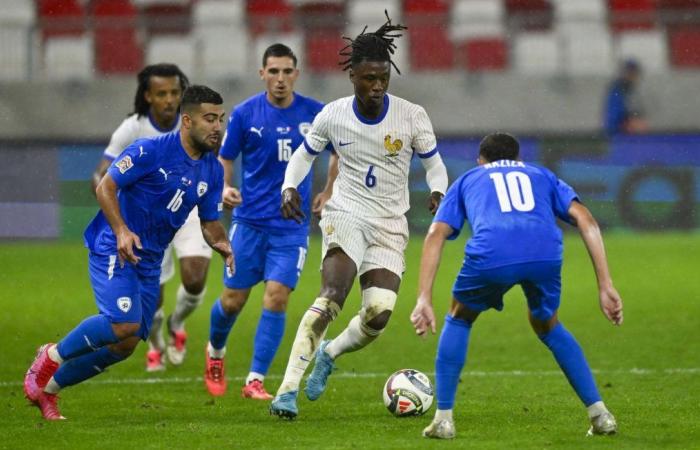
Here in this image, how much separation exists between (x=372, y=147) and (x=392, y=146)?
13 cm

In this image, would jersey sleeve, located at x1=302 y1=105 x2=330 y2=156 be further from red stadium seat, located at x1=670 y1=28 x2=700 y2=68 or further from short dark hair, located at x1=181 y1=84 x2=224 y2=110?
red stadium seat, located at x1=670 y1=28 x2=700 y2=68

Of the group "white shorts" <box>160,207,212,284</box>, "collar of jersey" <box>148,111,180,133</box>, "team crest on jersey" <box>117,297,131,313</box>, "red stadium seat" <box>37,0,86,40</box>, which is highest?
"collar of jersey" <box>148,111,180,133</box>

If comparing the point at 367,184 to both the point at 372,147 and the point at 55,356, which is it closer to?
the point at 372,147

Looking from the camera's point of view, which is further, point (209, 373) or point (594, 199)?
point (594, 199)

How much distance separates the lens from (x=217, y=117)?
8.34 metres

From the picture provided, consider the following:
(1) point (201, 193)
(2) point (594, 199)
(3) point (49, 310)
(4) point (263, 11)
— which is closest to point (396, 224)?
(1) point (201, 193)

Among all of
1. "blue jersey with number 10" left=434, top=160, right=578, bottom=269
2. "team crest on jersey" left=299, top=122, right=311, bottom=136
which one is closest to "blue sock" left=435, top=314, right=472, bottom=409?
"blue jersey with number 10" left=434, top=160, right=578, bottom=269

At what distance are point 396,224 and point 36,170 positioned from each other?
1209cm

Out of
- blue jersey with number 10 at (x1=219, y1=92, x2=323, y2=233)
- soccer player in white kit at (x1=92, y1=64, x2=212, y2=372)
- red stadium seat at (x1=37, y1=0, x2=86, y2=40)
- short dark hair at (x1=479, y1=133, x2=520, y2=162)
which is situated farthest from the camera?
red stadium seat at (x1=37, y1=0, x2=86, y2=40)

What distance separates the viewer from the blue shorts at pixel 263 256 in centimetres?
979

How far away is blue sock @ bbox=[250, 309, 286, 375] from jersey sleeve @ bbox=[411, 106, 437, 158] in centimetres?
174

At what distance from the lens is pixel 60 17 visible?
2333 cm

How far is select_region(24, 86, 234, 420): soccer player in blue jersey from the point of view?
26.7ft

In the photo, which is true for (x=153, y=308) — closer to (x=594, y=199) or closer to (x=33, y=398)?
(x=33, y=398)
